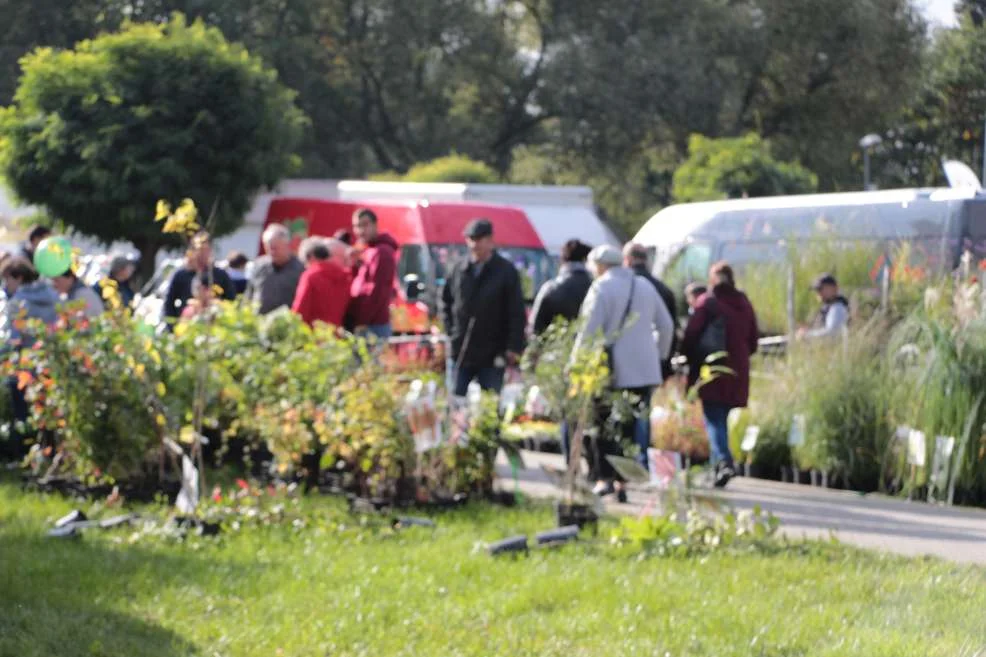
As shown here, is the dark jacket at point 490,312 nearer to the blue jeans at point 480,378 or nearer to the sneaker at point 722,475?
the blue jeans at point 480,378

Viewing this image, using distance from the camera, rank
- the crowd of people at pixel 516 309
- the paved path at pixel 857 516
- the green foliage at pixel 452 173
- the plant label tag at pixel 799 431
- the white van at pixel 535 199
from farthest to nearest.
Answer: the green foliage at pixel 452 173
the white van at pixel 535 199
the plant label tag at pixel 799 431
the crowd of people at pixel 516 309
the paved path at pixel 857 516

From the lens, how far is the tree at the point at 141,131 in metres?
29.2

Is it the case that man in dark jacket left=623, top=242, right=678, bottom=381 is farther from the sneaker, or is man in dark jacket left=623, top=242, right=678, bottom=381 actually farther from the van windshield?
the van windshield

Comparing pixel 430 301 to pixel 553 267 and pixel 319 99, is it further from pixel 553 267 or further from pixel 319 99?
pixel 319 99

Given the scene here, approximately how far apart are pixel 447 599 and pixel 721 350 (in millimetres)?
5176

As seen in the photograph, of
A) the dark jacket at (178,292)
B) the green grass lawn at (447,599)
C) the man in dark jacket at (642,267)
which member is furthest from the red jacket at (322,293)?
the green grass lawn at (447,599)

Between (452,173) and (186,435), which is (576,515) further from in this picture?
(452,173)

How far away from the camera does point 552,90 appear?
154 ft

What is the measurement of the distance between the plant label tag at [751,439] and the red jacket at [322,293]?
2982 millimetres

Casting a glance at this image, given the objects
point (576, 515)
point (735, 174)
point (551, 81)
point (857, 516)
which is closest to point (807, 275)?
point (857, 516)

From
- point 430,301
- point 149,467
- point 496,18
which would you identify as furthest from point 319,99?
point 149,467

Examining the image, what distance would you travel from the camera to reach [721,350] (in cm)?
1203

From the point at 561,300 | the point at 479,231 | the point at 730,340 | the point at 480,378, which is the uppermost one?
the point at 479,231

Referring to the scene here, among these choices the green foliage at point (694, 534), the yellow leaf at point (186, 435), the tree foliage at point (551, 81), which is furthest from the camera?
the tree foliage at point (551, 81)
